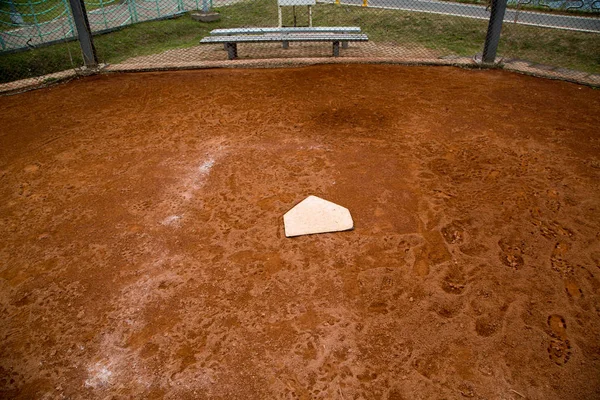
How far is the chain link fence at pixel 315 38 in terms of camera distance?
7.55 meters

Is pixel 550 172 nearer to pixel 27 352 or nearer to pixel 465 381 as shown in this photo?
pixel 465 381

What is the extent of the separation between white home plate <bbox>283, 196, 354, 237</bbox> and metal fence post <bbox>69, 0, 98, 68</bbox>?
5.95m

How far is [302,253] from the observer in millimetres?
3330

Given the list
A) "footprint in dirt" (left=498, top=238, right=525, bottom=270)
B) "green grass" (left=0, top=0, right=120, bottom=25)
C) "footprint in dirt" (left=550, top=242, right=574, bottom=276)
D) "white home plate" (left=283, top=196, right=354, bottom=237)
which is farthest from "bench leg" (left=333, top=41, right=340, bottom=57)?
"green grass" (left=0, top=0, right=120, bottom=25)

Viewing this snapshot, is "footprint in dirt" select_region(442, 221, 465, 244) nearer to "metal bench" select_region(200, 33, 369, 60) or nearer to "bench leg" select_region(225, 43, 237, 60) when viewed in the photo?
"metal bench" select_region(200, 33, 369, 60)

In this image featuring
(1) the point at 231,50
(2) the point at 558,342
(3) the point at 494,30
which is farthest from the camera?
(1) the point at 231,50

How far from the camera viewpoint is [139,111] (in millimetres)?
5898

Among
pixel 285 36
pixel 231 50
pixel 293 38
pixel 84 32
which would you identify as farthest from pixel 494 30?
pixel 84 32

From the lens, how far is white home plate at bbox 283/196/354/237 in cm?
354

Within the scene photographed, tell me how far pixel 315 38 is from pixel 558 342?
6733mm

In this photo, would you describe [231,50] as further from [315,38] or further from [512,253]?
[512,253]

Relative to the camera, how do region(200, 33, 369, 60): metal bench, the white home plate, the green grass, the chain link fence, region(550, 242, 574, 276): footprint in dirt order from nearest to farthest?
region(550, 242, 574, 276): footprint in dirt < the white home plate < the chain link fence < region(200, 33, 369, 60): metal bench < the green grass

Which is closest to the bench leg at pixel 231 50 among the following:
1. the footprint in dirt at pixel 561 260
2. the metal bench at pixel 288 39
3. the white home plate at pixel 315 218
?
the metal bench at pixel 288 39

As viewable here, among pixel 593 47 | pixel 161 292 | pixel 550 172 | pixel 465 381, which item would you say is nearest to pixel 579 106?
pixel 550 172
